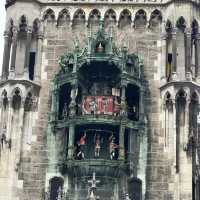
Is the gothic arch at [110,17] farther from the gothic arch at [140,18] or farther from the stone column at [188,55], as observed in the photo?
the stone column at [188,55]

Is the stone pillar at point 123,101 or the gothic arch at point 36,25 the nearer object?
the stone pillar at point 123,101

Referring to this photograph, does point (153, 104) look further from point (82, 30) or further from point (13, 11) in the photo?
point (13, 11)

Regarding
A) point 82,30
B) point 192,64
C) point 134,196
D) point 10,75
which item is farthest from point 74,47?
point 134,196

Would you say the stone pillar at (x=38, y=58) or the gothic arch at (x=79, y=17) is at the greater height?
the gothic arch at (x=79, y=17)

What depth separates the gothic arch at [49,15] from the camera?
34219mm

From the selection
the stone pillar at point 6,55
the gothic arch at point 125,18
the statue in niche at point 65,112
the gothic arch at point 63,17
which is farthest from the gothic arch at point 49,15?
the statue in niche at point 65,112

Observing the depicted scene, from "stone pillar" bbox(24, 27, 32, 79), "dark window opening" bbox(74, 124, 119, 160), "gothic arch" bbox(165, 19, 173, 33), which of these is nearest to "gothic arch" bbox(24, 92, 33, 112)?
"stone pillar" bbox(24, 27, 32, 79)

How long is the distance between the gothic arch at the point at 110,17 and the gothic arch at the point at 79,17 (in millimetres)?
1019

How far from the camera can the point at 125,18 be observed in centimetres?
3412

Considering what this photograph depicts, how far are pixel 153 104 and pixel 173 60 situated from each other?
2.12m

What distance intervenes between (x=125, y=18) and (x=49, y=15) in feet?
11.6

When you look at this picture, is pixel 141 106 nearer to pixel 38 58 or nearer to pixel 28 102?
pixel 28 102

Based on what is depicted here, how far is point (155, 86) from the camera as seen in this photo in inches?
1287

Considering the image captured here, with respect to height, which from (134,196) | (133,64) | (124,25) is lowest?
(134,196)
